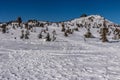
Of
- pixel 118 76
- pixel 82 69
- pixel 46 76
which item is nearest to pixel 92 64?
pixel 82 69

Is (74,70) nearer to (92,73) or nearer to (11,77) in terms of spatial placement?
(92,73)

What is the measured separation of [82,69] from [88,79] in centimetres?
331

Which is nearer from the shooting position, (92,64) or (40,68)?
(40,68)

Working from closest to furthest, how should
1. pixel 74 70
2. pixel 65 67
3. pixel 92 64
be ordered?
pixel 74 70, pixel 65 67, pixel 92 64

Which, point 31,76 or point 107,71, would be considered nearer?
point 31,76

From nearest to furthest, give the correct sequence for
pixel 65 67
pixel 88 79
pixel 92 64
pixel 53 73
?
1. pixel 88 79
2. pixel 53 73
3. pixel 65 67
4. pixel 92 64

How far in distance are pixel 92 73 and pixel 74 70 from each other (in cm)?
167

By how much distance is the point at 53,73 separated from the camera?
1647cm

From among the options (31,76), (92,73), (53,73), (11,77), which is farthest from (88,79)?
(11,77)

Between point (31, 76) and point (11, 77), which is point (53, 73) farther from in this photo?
point (11, 77)

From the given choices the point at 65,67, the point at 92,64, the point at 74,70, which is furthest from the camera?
the point at 92,64

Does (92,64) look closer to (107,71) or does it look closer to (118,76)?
(107,71)

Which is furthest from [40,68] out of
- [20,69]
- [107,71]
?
[107,71]

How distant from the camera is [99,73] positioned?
16.7m
